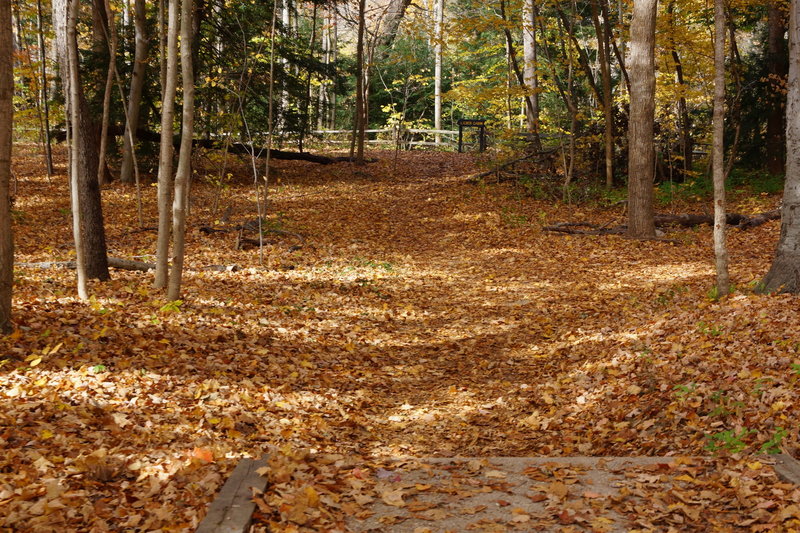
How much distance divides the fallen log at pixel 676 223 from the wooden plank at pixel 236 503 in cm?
1109

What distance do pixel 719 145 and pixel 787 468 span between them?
14.7ft

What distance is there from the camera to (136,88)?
16.6 meters

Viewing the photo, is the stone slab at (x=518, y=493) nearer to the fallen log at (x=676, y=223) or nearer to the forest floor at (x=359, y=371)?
the forest floor at (x=359, y=371)

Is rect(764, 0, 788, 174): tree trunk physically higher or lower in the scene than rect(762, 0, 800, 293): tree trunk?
higher

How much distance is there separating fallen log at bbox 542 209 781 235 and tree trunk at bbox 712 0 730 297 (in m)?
5.90

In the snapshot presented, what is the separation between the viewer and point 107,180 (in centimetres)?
1819

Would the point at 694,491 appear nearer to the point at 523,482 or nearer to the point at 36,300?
the point at 523,482

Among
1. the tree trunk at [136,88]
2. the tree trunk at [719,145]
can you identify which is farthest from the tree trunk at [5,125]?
the tree trunk at [136,88]

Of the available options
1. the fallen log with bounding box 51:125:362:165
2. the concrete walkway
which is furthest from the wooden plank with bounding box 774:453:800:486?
the fallen log with bounding box 51:125:362:165

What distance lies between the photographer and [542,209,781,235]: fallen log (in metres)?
13.0

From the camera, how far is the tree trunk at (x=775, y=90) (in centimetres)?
1557

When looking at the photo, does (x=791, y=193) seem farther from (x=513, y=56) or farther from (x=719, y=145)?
(x=513, y=56)

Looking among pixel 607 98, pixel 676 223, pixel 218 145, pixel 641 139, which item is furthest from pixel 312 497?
pixel 607 98

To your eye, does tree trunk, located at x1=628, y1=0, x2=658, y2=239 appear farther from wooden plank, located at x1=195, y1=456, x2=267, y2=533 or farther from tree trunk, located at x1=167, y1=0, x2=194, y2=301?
wooden plank, located at x1=195, y1=456, x2=267, y2=533
